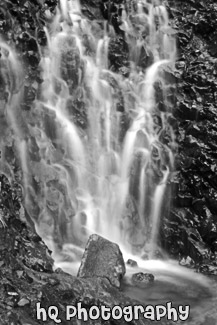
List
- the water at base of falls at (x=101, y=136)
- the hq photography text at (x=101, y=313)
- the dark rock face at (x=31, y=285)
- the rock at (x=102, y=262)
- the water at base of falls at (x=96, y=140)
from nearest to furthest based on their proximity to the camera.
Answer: the dark rock face at (x=31, y=285) < the hq photography text at (x=101, y=313) < the rock at (x=102, y=262) < the water at base of falls at (x=96, y=140) < the water at base of falls at (x=101, y=136)

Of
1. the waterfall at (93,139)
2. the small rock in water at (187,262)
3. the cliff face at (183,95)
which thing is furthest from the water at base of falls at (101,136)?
the small rock in water at (187,262)

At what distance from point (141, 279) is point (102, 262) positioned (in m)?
1.11

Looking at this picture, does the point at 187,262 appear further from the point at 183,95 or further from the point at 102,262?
the point at 183,95

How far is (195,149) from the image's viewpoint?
526 inches

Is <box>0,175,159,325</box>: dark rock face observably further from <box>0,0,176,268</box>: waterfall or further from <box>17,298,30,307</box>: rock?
<box>0,0,176,268</box>: waterfall

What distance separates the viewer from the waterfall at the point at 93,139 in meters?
12.3

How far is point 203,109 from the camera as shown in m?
13.7

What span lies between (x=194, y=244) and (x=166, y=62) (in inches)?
235

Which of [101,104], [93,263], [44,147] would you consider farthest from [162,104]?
[93,263]

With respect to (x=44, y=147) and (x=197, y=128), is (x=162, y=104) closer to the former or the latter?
(x=197, y=128)

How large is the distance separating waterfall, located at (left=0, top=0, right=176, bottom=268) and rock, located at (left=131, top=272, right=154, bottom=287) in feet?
6.55

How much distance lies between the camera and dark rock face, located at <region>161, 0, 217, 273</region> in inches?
495

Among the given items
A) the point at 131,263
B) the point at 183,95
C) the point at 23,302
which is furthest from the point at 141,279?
the point at 183,95

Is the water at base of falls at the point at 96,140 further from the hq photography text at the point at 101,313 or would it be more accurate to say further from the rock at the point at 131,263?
the hq photography text at the point at 101,313
